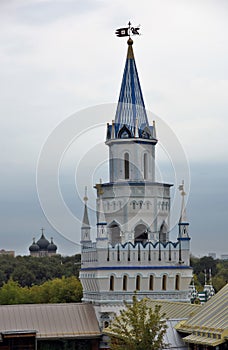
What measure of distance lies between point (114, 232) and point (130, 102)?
676cm

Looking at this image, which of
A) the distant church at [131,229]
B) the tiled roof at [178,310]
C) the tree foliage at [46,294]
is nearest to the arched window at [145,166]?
the distant church at [131,229]

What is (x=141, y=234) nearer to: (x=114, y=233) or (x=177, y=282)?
(x=114, y=233)

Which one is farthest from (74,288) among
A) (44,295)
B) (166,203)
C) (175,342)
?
(175,342)

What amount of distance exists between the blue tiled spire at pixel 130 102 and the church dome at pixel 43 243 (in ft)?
346

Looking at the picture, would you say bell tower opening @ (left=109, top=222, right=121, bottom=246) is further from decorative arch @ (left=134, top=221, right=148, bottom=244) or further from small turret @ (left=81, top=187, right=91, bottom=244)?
small turret @ (left=81, top=187, right=91, bottom=244)

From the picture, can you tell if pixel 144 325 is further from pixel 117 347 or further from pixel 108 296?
pixel 108 296

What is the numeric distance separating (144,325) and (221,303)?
3.04 m

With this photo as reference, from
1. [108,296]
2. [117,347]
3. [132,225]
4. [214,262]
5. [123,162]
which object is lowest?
[117,347]

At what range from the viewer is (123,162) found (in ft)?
177

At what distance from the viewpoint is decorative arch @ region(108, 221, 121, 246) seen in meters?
53.3

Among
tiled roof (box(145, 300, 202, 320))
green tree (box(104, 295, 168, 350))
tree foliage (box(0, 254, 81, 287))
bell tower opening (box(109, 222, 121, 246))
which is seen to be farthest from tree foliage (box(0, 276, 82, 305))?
green tree (box(104, 295, 168, 350))

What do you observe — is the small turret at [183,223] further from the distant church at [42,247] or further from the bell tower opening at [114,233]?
the distant church at [42,247]

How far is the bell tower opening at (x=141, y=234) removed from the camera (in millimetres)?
53531

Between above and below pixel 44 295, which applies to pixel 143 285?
below
